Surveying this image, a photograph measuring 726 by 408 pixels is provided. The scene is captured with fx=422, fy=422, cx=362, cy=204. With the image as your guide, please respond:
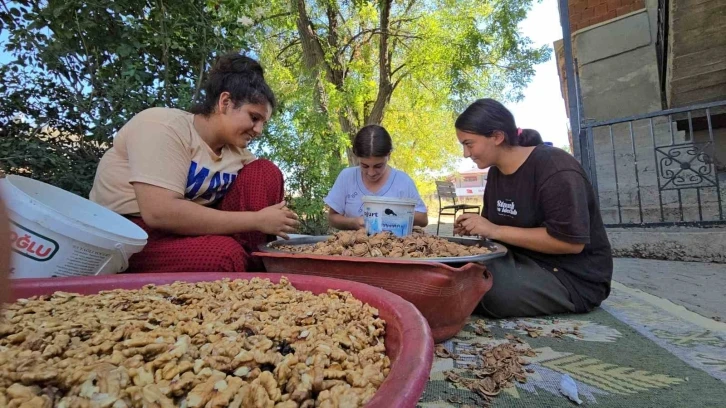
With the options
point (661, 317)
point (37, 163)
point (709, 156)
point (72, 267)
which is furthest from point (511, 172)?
point (709, 156)

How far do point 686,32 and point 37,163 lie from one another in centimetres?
462

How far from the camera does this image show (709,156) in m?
3.75

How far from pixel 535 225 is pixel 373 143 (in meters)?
1.14

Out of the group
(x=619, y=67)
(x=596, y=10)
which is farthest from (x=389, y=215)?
(x=596, y=10)

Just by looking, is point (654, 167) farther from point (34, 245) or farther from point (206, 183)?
point (34, 245)

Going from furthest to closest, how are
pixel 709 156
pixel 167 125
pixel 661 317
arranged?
pixel 709 156 < pixel 661 317 < pixel 167 125

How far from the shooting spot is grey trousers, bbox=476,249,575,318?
165 cm

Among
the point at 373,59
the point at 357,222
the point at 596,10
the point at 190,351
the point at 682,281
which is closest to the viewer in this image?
the point at 190,351

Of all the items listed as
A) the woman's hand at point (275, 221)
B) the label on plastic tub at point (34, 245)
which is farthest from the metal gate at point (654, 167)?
the label on plastic tub at point (34, 245)

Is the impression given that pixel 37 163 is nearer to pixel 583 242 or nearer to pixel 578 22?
pixel 583 242

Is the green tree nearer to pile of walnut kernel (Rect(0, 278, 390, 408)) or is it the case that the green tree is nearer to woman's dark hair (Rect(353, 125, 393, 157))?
woman's dark hair (Rect(353, 125, 393, 157))

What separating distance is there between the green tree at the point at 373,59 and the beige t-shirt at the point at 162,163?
3.68 m

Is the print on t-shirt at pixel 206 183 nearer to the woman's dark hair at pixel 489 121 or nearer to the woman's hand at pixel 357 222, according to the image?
the woman's hand at pixel 357 222

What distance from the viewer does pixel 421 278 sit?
1129 mm
